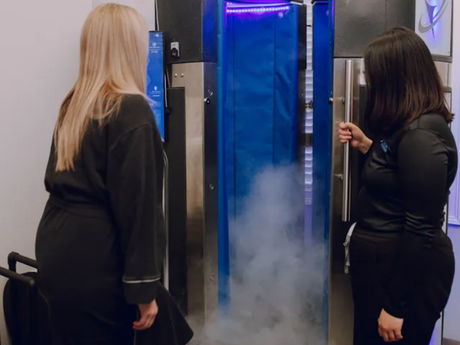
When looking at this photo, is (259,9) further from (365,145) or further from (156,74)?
(365,145)

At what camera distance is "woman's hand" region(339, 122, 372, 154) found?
1.95 meters

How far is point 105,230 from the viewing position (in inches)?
52.0

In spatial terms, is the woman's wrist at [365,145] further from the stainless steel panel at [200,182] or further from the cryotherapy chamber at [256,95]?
the stainless steel panel at [200,182]

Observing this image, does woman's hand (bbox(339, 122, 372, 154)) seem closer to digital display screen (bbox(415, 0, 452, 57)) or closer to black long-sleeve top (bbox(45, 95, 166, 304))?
digital display screen (bbox(415, 0, 452, 57))

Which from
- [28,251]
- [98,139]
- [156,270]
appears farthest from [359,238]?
[28,251]

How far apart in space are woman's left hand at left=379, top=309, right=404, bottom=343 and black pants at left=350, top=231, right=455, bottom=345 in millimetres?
51

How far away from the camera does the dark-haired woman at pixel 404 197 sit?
1392 millimetres

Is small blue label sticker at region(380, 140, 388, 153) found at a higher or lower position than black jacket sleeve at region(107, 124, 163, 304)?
higher

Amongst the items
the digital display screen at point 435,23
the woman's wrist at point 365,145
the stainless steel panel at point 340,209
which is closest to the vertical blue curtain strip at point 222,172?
the stainless steel panel at point 340,209

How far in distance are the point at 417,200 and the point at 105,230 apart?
2.89ft

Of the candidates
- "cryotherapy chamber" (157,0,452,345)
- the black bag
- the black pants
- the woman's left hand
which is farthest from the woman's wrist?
the black bag

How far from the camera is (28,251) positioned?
2033 millimetres

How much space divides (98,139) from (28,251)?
38.9 inches

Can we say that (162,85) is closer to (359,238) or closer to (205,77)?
(205,77)
